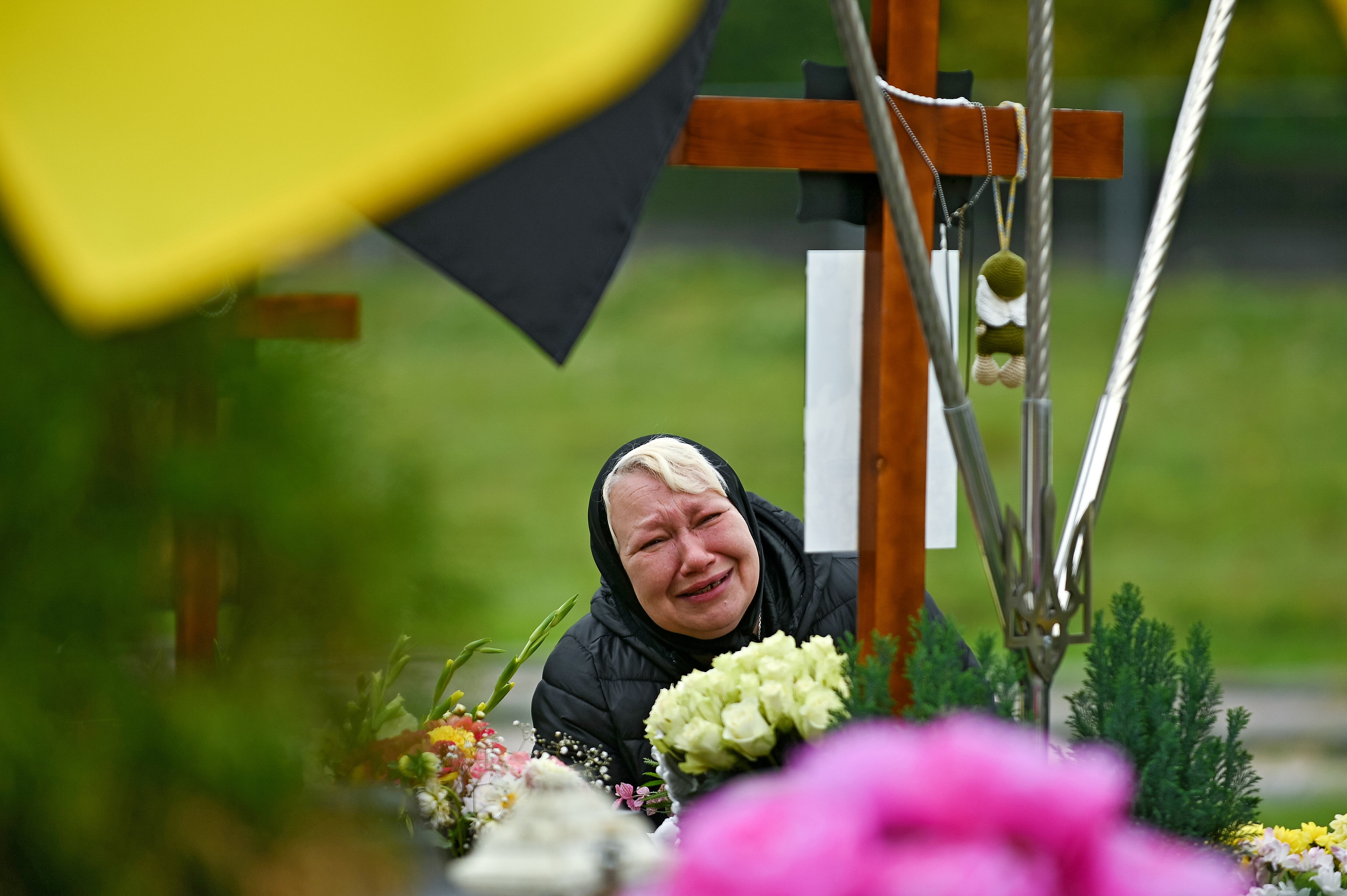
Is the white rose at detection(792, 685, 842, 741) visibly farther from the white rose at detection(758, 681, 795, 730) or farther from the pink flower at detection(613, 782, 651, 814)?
the pink flower at detection(613, 782, 651, 814)

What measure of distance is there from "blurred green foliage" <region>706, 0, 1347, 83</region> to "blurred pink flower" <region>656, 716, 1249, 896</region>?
7824 millimetres

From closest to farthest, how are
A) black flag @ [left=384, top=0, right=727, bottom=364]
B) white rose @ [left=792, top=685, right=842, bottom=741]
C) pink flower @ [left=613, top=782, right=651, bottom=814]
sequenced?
black flag @ [left=384, top=0, right=727, bottom=364] → white rose @ [left=792, top=685, right=842, bottom=741] → pink flower @ [left=613, top=782, right=651, bottom=814]

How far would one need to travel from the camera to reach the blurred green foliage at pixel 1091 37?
815 cm

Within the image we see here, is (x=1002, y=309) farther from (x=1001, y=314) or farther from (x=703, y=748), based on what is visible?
(x=703, y=748)

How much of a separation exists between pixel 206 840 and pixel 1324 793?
5926 mm

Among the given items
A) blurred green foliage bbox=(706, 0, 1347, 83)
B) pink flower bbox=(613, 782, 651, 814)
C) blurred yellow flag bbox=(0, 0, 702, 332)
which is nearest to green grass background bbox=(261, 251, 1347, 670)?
blurred green foliage bbox=(706, 0, 1347, 83)

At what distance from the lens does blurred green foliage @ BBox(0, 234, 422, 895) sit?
0.58 m

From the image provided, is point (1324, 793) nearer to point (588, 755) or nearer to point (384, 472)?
point (588, 755)

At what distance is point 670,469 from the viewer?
7.30 feet

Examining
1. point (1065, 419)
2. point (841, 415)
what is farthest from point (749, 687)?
point (1065, 419)

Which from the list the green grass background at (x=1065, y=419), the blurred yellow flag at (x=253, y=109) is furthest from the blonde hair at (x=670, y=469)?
the green grass background at (x=1065, y=419)

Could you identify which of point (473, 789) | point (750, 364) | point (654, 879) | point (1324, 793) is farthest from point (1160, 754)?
point (750, 364)

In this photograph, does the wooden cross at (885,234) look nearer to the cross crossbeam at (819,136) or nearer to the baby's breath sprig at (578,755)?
the cross crossbeam at (819,136)

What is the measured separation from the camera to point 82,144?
0.74 metres
